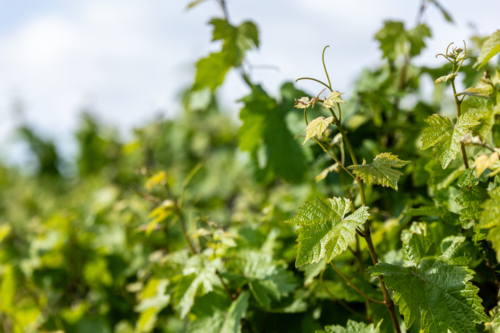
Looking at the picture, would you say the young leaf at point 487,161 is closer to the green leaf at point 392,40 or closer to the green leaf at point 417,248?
the green leaf at point 417,248

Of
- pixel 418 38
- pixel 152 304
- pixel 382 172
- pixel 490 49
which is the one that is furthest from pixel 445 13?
pixel 152 304

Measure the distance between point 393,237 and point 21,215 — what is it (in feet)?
19.0

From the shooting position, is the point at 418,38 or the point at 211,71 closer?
the point at 418,38

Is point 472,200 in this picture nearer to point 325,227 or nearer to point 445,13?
point 325,227

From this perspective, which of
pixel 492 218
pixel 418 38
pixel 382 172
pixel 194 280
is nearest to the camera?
pixel 492 218

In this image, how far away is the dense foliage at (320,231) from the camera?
741mm

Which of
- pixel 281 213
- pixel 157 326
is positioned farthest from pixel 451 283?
pixel 157 326

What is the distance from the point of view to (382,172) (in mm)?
707

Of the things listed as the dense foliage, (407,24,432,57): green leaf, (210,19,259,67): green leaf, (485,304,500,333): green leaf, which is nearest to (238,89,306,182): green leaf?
the dense foliage

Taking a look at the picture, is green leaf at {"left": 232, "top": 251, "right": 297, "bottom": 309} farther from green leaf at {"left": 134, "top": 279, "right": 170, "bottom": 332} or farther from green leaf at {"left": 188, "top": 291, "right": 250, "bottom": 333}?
green leaf at {"left": 134, "top": 279, "right": 170, "bottom": 332}

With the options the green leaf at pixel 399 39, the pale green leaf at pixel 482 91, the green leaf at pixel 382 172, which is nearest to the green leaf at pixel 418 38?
the green leaf at pixel 399 39

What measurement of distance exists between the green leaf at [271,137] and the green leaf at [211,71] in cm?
21

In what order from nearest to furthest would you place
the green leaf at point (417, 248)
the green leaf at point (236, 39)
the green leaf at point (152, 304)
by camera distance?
the green leaf at point (417, 248) < the green leaf at point (152, 304) < the green leaf at point (236, 39)

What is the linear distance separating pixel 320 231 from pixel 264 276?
0.38 metres
